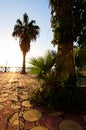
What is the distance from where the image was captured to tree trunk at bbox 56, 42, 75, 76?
15.5 ft

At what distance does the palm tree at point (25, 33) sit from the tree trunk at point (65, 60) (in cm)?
1602

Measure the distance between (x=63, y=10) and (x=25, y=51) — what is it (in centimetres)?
1645

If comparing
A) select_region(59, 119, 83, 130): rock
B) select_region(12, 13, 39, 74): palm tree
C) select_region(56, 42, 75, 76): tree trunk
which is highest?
select_region(12, 13, 39, 74): palm tree

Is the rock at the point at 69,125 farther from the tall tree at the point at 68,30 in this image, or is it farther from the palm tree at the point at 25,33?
the palm tree at the point at 25,33

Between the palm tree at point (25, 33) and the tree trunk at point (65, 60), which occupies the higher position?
the palm tree at point (25, 33)

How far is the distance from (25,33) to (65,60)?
17047 millimetres

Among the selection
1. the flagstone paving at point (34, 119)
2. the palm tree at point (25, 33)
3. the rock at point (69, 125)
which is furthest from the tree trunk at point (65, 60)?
the palm tree at point (25, 33)

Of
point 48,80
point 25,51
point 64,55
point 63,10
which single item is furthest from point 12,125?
point 25,51

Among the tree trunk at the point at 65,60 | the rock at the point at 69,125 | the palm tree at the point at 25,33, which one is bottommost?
the rock at the point at 69,125

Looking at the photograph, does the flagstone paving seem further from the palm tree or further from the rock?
the palm tree

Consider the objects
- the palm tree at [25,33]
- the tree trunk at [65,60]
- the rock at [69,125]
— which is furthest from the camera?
the palm tree at [25,33]

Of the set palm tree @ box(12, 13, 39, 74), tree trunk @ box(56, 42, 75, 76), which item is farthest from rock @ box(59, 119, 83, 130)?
palm tree @ box(12, 13, 39, 74)

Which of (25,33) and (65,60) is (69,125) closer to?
(65,60)

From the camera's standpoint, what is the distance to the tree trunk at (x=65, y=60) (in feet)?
15.5
